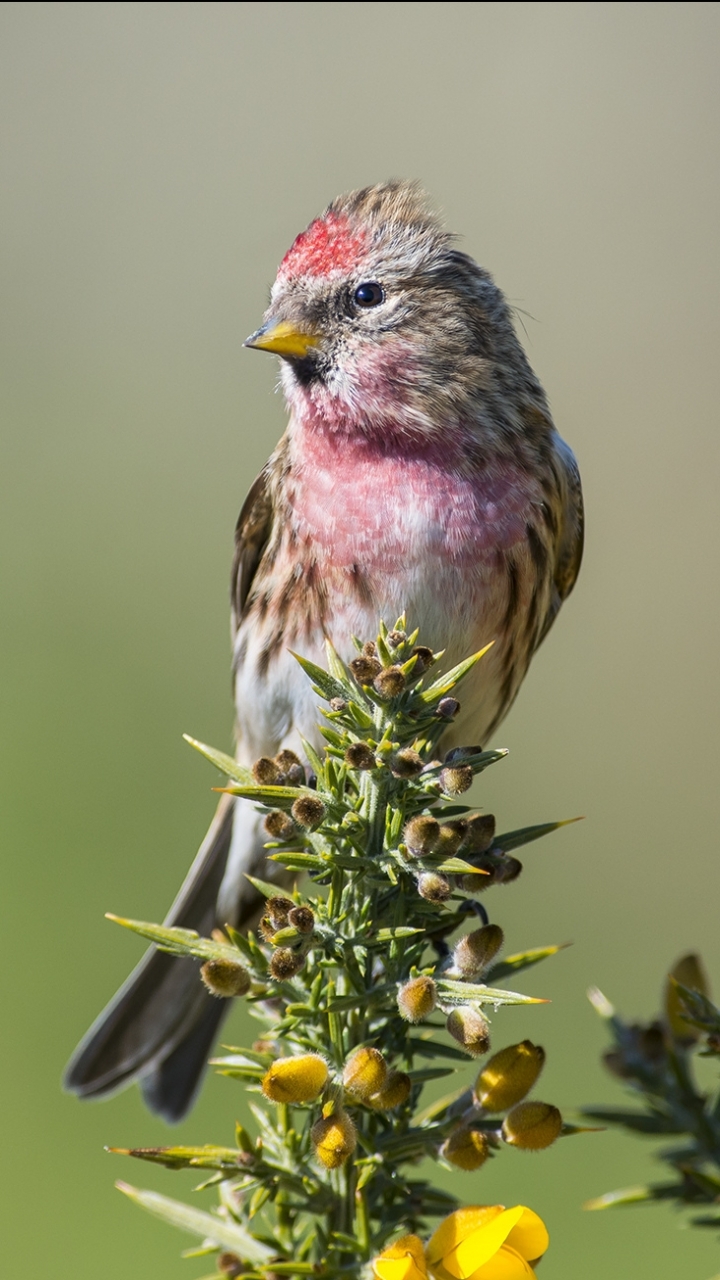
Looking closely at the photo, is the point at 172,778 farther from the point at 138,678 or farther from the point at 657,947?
the point at 657,947

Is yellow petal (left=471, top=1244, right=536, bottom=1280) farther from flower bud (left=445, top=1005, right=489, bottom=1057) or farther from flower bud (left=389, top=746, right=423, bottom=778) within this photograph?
flower bud (left=389, top=746, right=423, bottom=778)

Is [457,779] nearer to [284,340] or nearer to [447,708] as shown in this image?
[447,708]

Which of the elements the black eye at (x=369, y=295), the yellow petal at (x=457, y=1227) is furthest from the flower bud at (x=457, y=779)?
the black eye at (x=369, y=295)

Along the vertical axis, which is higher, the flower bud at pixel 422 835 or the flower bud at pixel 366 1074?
the flower bud at pixel 422 835

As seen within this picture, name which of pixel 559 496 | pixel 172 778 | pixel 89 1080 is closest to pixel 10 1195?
pixel 89 1080

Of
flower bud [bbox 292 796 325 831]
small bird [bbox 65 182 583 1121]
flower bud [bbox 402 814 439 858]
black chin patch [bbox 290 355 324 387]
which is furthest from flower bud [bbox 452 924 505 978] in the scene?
black chin patch [bbox 290 355 324 387]

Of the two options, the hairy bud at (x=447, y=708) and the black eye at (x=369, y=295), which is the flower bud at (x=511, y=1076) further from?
the black eye at (x=369, y=295)

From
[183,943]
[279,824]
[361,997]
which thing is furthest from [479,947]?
[183,943]
